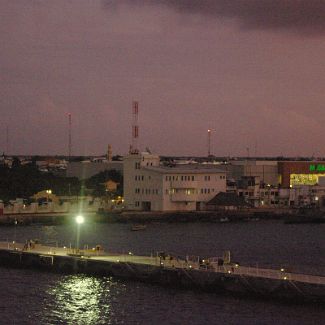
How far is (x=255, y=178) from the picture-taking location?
122 ft

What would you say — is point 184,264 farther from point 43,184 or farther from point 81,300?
point 43,184

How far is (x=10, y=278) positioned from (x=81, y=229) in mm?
10895

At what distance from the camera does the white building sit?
32341 millimetres

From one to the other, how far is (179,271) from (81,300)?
1959 mm

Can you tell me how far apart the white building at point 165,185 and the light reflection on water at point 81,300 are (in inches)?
635

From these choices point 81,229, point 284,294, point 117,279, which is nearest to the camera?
point 284,294

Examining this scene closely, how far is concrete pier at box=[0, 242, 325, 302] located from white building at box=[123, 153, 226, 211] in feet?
45.0

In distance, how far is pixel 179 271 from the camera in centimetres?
1509

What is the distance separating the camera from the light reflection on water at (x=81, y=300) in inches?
502

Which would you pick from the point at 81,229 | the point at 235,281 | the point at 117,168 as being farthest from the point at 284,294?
the point at 117,168

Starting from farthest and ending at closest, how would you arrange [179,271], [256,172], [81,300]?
[256,172] < [179,271] < [81,300]

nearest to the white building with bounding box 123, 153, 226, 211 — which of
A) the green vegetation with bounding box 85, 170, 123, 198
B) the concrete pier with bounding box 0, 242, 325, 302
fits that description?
the green vegetation with bounding box 85, 170, 123, 198

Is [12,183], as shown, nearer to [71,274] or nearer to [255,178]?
[255,178]

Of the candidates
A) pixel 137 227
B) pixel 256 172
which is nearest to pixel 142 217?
pixel 137 227
